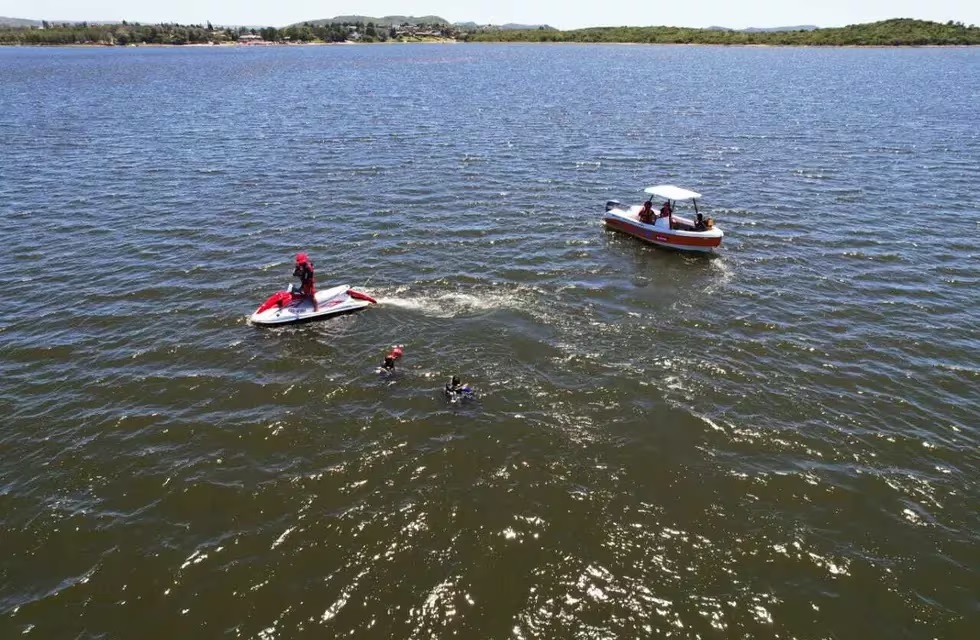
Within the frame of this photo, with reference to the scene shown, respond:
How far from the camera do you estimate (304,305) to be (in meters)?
26.2

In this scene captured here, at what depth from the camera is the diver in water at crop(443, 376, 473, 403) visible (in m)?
20.6

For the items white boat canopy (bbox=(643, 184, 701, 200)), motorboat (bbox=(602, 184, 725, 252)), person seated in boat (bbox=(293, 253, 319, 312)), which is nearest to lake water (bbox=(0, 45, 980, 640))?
motorboat (bbox=(602, 184, 725, 252))

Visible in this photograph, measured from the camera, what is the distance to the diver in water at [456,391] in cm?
2058

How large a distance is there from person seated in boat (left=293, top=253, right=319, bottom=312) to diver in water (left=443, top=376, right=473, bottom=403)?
9.09 meters

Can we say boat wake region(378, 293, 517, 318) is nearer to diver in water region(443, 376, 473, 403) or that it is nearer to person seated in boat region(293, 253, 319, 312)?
person seated in boat region(293, 253, 319, 312)

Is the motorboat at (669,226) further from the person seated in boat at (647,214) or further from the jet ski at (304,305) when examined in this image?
the jet ski at (304,305)

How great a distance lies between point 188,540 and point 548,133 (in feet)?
182

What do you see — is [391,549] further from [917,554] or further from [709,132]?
[709,132]

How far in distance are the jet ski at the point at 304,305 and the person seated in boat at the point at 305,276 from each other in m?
0.15

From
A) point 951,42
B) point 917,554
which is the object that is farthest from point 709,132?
point 951,42

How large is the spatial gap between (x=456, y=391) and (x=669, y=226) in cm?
1983

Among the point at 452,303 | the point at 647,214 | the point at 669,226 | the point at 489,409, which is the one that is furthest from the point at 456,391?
the point at 647,214

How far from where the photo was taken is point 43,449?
61.2 feet

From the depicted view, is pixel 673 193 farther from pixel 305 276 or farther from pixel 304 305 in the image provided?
pixel 304 305
